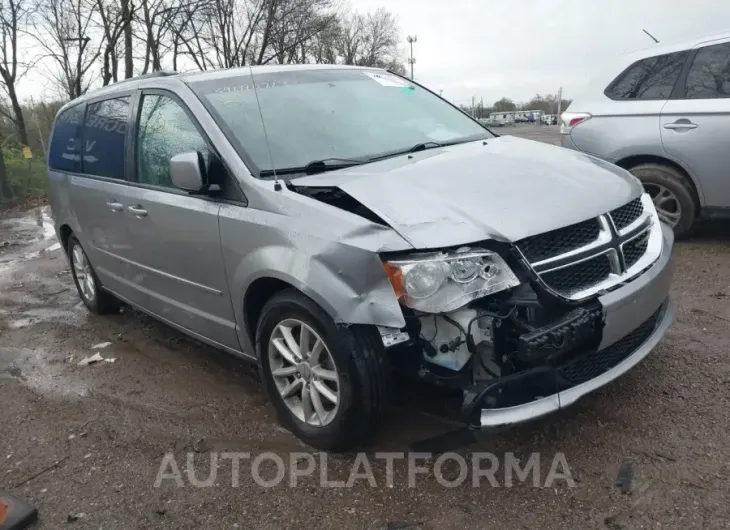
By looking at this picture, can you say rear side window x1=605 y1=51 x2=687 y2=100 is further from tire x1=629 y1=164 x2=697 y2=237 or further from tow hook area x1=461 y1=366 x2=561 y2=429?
tow hook area x1=461 y1=366 x2=561 y2=429

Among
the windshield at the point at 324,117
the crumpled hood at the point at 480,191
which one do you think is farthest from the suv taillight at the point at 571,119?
the crumpled hood at the point at 480,191

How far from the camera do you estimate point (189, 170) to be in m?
3.05

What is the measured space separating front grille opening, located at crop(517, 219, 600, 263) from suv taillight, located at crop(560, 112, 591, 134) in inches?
149

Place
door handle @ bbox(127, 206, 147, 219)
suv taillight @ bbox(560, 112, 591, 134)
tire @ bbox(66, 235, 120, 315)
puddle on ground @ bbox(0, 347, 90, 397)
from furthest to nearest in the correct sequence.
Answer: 1. suv taillight @ bbox(560, 112, 591, 134)
2. tire @ bbox(66, 235, 120, 315)
3. puddle on ground @ bbox(0, 347, 90, 397)
4. door handle @ bbox(127, 206, 147, 219)

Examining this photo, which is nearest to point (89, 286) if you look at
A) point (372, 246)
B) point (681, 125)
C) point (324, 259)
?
point (324, 259)

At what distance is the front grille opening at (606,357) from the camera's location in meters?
2.57

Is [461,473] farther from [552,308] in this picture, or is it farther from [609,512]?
[552,308]

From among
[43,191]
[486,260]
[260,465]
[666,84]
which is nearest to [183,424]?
[260,465]

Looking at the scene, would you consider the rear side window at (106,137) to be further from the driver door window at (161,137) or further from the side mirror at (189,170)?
the side mirror at (189,170)

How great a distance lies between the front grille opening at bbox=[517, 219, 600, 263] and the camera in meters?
2.48

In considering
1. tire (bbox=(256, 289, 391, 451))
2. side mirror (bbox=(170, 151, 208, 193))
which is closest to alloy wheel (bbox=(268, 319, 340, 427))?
tire (bbox=(256, 289, 391, 451))

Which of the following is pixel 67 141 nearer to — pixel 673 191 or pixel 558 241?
pixel 558 241

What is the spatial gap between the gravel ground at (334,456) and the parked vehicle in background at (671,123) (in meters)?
1.35

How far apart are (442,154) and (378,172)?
0.48m
